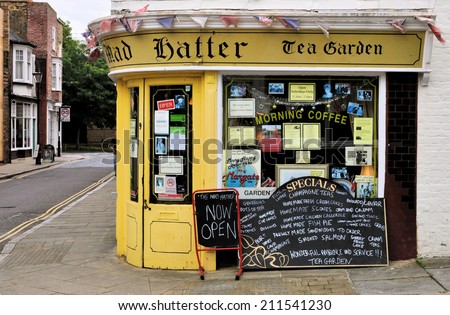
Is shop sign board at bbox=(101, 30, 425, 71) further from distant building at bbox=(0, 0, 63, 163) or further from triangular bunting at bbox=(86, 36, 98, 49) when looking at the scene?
distant building at bbox=(0, 0, 63, 163)

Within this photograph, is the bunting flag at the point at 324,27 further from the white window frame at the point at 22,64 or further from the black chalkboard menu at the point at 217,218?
the white window frame at the point at 22,64

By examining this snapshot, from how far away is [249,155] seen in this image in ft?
25.3

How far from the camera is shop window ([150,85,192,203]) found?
7730mm

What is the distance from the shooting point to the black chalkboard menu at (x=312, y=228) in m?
7.43

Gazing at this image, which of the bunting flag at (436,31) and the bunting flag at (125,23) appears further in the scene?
the bunting flag at (125,23)

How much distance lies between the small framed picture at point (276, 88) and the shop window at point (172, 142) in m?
1.10

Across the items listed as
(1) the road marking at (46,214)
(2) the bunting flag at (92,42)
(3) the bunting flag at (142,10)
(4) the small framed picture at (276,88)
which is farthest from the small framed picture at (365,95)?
(1) the road marking at (46,214)

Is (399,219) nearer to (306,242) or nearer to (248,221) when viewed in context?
(306,242)

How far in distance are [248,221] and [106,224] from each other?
554 cm

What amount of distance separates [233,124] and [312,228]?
1.75 meters

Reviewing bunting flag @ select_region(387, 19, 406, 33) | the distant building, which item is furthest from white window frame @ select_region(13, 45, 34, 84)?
bunting flag @ select_region(387, 19, 406, 33)

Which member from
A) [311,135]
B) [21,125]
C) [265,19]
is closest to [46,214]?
[311,135]

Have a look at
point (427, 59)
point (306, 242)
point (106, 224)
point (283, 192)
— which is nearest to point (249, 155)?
point (283, 192)

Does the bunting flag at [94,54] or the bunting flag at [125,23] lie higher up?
the bunting flag at [125,23]
